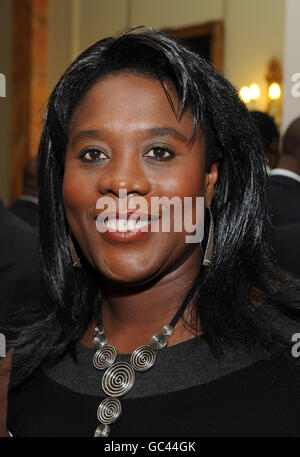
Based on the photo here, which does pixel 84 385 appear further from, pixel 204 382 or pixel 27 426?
pixel 204 382

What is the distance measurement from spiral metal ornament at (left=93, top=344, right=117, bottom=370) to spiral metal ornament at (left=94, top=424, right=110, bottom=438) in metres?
0.12

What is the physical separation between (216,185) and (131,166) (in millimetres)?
243

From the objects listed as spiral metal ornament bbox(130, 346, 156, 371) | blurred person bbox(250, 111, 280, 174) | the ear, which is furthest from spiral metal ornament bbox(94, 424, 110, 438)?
blurred person bbox(250, 111, 280, 174)

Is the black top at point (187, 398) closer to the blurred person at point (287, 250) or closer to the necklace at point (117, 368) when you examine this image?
the necklace at point (117, 368)

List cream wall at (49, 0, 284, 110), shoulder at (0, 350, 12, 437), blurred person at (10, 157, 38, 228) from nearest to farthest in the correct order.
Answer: shoulder at (0, 350, 12, 437) → blurred person at (10, 157, 38, 228) → cream wall at (49, 0, 284, 110)

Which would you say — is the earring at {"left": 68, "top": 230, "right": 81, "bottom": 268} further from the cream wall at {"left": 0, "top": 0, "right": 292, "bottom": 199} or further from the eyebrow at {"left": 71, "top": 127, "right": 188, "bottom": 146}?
the cream wall at {"left": 0, "top": 0, "right": 292, "bottom": 199}

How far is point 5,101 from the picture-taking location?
7.69m

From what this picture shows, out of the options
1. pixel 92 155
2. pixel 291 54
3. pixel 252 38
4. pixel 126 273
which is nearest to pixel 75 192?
pixel 92 155

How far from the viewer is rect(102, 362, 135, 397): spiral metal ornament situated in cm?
128

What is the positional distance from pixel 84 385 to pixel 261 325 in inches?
13.9

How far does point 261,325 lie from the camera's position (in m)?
1.27

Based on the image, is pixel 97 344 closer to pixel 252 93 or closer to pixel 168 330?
pixel 168 330

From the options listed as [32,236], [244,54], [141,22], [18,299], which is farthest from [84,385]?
[141,22]

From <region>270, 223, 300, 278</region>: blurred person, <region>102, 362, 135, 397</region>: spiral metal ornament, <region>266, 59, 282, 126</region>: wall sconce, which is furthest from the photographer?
<region>266, 59, 282, 126</region>: wall sconce
